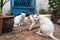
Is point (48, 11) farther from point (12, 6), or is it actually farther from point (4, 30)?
point (4, 30)

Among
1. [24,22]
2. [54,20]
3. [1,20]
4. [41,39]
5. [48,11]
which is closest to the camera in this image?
[41,39]

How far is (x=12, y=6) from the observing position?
660 centimetres

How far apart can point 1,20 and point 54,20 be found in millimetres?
2815

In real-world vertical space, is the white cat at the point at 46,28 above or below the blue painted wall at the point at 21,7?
below

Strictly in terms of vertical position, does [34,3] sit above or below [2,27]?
above

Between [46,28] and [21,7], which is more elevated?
[21,7]

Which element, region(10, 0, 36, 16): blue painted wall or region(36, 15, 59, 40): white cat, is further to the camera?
region(10, 0, 36, 16): blue painted wall


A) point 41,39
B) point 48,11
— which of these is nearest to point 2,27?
point 41,39

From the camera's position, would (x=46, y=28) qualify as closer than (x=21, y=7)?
Yes

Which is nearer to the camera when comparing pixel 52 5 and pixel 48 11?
pixel 52 5

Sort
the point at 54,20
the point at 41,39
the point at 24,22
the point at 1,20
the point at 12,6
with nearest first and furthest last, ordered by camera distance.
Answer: the point at 41,39, the point at 1,20, the point at 24,22, the point at 54,20, the point at 12,6

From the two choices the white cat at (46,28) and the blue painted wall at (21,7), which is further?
the blue painted wall at (21,7)

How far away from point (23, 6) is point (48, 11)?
4.20 ft

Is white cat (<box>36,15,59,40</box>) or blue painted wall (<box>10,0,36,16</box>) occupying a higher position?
blue painted wall (<box>10,0,36,16</box>)
